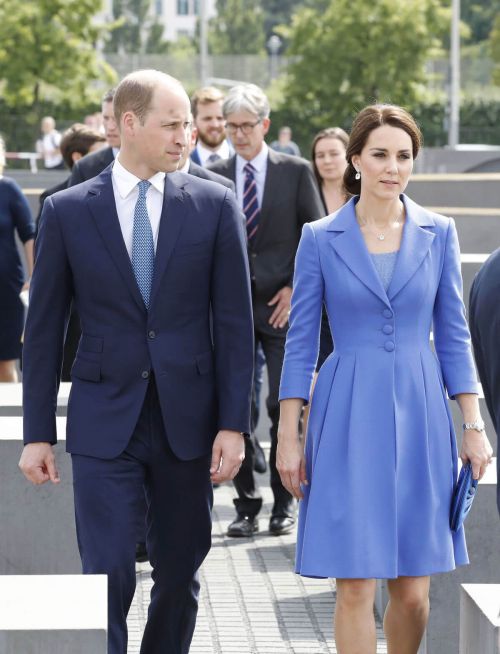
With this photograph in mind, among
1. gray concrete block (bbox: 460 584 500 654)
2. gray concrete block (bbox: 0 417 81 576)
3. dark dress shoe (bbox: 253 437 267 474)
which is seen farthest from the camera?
dark dress shoe (bbox: 253 437 267 474)

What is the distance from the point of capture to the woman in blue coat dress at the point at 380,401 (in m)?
5.05

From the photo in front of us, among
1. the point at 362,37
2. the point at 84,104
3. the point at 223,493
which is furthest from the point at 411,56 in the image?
the point at 223,493

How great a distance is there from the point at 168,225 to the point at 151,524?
0.97m

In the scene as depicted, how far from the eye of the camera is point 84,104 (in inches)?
2095

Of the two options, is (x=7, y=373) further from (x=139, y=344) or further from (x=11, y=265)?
(x=139, y=344)

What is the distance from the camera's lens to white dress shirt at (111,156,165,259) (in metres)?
5.22

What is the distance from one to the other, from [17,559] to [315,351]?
2331 mm

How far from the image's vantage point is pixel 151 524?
5277mm

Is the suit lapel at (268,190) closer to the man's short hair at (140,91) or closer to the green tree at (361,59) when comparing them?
the man's short hair at (140,91)

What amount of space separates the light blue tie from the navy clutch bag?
1.12 m

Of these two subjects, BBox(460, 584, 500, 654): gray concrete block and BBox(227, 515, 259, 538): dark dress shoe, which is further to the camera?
BBox(227, 515, 259, 538): dark dress shoe

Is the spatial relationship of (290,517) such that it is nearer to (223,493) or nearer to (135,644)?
(223,493)

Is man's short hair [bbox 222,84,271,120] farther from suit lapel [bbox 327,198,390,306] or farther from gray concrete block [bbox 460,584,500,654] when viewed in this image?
gray concrete block [bbox 460,584,500,654]

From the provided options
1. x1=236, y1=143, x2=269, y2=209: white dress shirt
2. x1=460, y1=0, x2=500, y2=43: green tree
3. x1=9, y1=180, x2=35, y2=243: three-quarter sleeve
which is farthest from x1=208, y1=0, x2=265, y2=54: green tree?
x1=236, y1=143, x2=269, y2=209: white dress shirt
